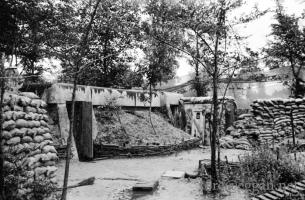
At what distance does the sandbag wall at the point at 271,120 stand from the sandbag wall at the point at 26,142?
1149cm

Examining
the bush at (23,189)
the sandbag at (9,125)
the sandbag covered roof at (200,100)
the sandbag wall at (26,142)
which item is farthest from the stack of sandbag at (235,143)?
the sandbag at (9,125)

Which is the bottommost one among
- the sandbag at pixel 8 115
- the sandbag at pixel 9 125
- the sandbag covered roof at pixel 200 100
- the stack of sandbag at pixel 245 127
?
the stack of sandbag at pixel 245 127

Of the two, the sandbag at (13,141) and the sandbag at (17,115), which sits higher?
the sandbag at (17,115)

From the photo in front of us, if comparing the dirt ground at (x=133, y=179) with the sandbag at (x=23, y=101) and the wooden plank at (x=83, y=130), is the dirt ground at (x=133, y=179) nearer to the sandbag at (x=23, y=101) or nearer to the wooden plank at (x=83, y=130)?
the wooden plank at (x=83, y=130)

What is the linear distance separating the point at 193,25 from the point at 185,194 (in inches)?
158

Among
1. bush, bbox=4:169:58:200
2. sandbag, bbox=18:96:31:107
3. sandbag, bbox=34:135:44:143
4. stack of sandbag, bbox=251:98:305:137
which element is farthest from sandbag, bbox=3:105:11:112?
stack of sandbag, bbox=251:98:305:137

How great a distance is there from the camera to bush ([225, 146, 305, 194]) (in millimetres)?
6664

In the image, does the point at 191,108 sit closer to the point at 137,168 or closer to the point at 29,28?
the point at 137,168

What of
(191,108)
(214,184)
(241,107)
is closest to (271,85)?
(241,107)

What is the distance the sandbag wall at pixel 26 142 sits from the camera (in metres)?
4.85

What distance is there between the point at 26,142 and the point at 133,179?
3.21m

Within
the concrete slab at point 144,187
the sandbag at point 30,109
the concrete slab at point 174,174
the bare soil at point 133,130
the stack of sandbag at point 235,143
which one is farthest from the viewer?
the stack of sandbag at point 235,143

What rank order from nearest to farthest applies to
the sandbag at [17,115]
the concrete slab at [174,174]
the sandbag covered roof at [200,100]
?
the sandbag at [17,115]
the concrete slab at [174,174]
the sandbag covered roof at [200,100]

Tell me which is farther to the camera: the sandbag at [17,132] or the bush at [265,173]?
the bush at [265,173]
